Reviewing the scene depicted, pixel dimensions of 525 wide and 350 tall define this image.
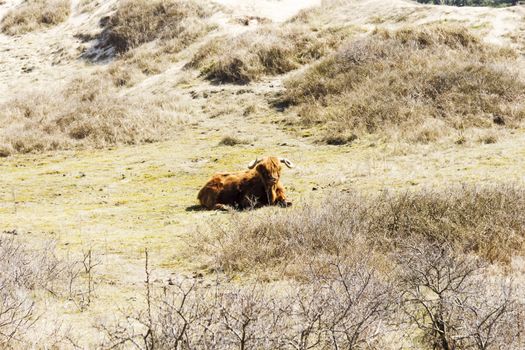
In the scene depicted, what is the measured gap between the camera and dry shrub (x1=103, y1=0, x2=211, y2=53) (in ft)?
98.2

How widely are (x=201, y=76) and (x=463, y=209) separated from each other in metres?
18.9

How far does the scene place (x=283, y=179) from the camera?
12375 millimetres

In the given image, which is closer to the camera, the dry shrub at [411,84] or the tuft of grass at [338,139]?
the dry shrub at [411,84]

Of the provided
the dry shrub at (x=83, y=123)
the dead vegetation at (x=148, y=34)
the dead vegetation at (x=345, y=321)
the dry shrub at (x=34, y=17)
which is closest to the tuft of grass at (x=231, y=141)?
the dry shrub at (x=83, y=123)

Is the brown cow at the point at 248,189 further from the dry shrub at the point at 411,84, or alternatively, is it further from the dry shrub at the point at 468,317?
the dry shrub at the point at 411,84

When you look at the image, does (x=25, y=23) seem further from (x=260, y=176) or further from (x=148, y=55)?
(x=260, y=176)

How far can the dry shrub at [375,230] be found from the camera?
6.35 m

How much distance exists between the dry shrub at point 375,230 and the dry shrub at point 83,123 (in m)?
11.8

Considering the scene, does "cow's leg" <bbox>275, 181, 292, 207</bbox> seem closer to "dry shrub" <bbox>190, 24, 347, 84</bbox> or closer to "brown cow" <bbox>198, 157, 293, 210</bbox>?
"brown cow" <bbox>198, 157, 293, 210</bbox>

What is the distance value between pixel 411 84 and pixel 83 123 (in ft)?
39.5

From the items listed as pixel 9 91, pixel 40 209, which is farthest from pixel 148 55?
pixel 40 209

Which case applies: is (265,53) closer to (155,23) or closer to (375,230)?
(155,23)

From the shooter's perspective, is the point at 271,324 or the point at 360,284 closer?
the point at 271,324

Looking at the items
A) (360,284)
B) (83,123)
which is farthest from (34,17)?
(360,284)
